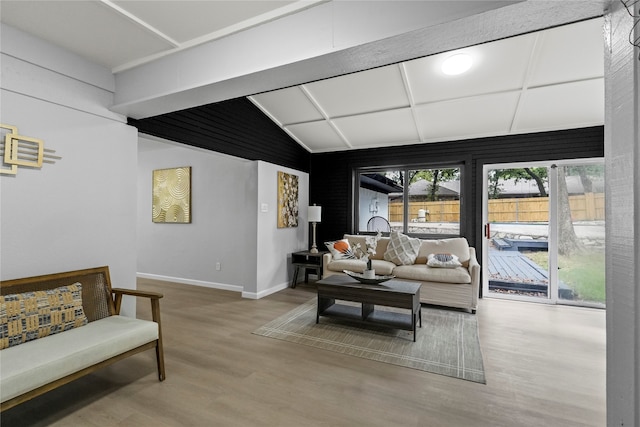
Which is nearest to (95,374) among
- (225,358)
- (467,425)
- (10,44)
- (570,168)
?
(225,358)

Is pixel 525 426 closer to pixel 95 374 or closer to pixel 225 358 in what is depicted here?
pixel 225 358

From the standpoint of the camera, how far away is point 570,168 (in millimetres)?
4469

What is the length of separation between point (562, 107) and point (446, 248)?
7.82ft

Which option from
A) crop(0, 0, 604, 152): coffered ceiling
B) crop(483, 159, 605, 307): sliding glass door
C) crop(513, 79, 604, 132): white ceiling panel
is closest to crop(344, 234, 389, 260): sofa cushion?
crop(483, 159, 605, 307): sliding glass door

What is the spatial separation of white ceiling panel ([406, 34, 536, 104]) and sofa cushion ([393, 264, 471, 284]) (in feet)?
7.60

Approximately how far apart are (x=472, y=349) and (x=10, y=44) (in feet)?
14.9

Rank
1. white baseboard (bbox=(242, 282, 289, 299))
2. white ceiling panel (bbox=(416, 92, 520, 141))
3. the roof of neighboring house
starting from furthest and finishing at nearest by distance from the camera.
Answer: the roof of neighboring house
white baseboard (bbox=(242, 282, 289, 299))
white ceiling panel (bbox=(416, 92, 520, 141))

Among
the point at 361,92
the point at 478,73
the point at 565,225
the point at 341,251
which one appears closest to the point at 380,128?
the point at 361,92

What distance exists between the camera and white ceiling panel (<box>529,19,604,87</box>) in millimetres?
2746

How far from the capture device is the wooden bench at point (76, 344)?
165cm

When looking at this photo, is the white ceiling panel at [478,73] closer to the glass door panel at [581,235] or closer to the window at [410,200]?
the window at [410,200]

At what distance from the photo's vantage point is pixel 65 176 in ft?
8.19

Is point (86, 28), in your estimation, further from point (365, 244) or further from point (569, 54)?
point (365, 244)

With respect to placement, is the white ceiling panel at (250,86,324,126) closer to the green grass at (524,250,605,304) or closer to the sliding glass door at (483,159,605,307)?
the sliding glass door at (483,159,605,307)
